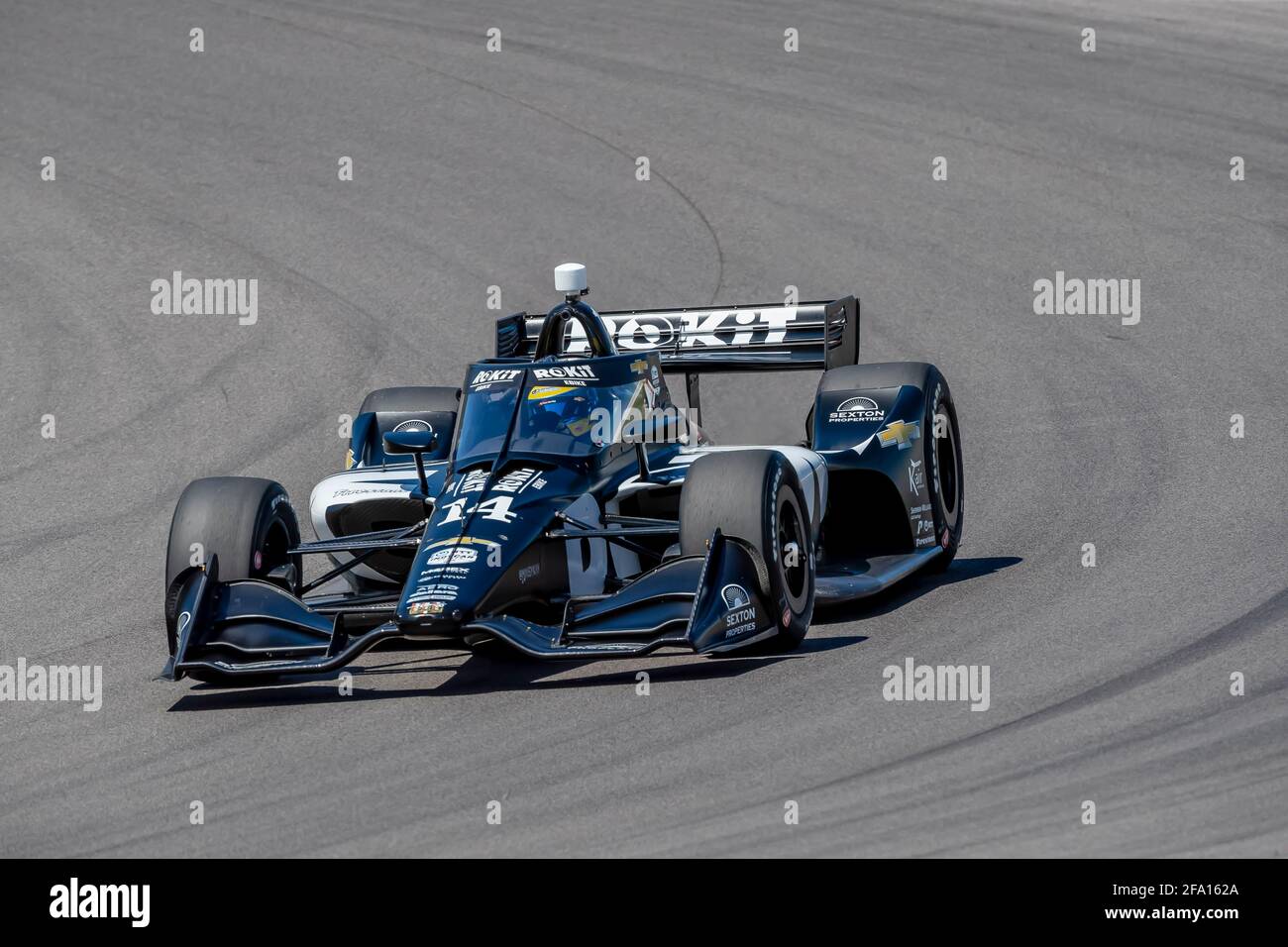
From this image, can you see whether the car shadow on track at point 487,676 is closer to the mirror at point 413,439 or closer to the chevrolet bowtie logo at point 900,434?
the mirror at point 413,439

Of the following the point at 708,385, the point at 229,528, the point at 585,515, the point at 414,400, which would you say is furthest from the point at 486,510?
the point at 708,385

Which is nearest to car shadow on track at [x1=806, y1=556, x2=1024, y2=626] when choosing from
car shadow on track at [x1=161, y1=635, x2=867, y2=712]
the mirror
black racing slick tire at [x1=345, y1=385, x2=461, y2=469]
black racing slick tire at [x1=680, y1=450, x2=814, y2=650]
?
Answer: car shadow on track at [x1=161, y1=635, x2=867, y2=712]

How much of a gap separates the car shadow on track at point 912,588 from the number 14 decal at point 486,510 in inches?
76.8

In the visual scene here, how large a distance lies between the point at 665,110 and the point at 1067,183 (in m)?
5.12

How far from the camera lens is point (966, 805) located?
6.82 meters

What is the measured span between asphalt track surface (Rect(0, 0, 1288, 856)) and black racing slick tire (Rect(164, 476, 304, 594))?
0.66 meters

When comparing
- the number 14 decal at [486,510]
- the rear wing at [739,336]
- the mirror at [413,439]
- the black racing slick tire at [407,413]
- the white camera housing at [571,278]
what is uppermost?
the white camera housing at [571,278]

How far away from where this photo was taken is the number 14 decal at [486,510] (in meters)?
9.29

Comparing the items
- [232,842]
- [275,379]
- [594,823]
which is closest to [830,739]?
[594,823]

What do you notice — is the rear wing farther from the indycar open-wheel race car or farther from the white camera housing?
the white camera housing

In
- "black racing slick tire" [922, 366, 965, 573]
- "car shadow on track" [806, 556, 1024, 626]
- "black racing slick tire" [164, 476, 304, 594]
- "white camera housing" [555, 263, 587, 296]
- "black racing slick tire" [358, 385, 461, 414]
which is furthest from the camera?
"black racing slick tire" [358, 385, 461, 414]

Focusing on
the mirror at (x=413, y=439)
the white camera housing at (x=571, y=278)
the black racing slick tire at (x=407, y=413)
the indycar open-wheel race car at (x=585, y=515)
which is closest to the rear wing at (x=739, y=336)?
the indycar open-wheel race car at (x=585, y=515)

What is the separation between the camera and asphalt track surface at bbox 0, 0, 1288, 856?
7.34 metres
